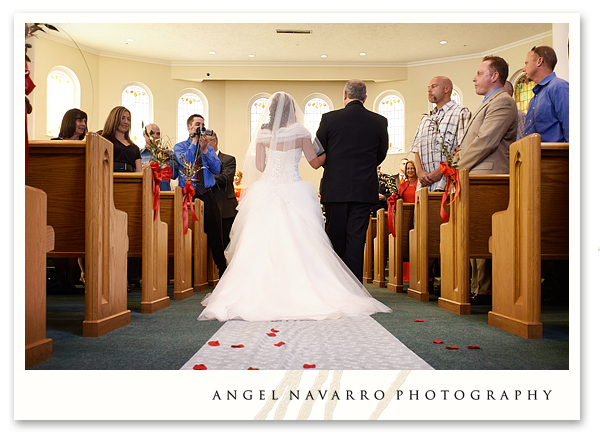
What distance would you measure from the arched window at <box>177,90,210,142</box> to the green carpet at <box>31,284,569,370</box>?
12.1 meters

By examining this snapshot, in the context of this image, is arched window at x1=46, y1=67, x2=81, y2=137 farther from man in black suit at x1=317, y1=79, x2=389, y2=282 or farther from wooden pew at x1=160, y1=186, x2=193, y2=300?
man in black suit at x1=317, y1=79, x2=389, y2=282

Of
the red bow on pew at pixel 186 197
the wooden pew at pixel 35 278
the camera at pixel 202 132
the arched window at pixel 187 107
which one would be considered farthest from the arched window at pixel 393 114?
the wooden pew at pixel 35 278

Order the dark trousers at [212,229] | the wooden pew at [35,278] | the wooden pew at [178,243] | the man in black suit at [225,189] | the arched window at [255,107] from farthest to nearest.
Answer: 1. the arched window at [255,107]
2. the man in black suit at [225,189]
3. the dark trousers at [212,229]
4. the wooden pew at [178,243]
5. the wooden pew at [35,278]

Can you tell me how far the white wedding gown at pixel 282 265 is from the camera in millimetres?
3145

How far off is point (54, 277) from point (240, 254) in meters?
2.44

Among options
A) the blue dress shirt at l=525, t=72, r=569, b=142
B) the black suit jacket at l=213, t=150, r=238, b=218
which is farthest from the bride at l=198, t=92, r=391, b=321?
the blue dress shirt at l=525, t=72, r=569, b=142

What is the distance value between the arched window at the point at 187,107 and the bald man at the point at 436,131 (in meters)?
11.1

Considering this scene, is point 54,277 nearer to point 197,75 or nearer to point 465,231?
point 465,231

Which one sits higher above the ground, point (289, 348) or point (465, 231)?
point (465, 231)

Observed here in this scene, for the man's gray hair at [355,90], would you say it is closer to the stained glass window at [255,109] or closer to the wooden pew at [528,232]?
the wooden pew at [528,232]

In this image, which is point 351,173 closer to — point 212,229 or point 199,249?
point 199,249
